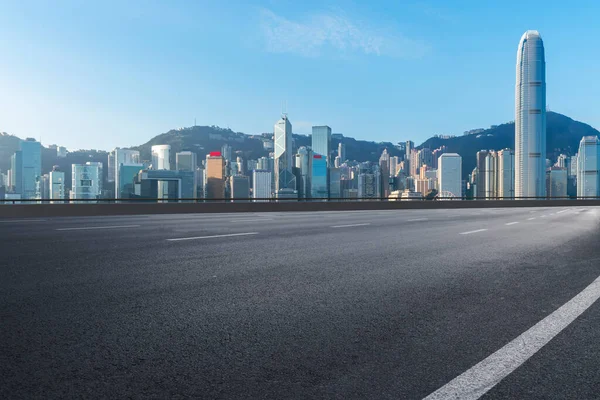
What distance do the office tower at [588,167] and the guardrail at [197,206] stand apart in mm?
121007

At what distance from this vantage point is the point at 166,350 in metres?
3.62

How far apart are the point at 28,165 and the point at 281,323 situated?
11917 cm

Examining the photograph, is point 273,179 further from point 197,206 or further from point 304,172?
point 197,206

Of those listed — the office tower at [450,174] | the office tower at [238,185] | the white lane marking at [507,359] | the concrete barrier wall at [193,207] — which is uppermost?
the office tower at [450,174]

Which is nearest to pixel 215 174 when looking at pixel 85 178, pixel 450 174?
pixel 85 178

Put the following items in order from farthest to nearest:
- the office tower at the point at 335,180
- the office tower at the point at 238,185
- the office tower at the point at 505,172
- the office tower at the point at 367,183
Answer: the office tower at the point at 505,172, the office tower at the point at 367,183, the office tower at the point at 335,180, the office tower at the point at 238,185

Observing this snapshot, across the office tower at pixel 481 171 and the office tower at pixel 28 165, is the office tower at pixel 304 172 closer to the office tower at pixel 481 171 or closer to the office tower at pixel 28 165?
the office tower at pixel 28 165

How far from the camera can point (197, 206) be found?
3164 centimetres

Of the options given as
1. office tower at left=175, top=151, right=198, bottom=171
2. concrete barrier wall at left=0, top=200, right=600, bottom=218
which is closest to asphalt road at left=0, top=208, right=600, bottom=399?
concrete barrier wall at left=0, top=200, right=600, bottom=218

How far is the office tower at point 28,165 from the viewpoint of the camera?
9662 cm

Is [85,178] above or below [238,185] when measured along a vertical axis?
above

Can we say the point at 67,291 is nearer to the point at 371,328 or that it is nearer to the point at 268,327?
the point at 268,327

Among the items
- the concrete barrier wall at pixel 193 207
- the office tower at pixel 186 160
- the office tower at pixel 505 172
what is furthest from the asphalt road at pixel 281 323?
the office tower at pixel 505 172

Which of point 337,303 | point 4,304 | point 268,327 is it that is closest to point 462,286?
point 337,303
